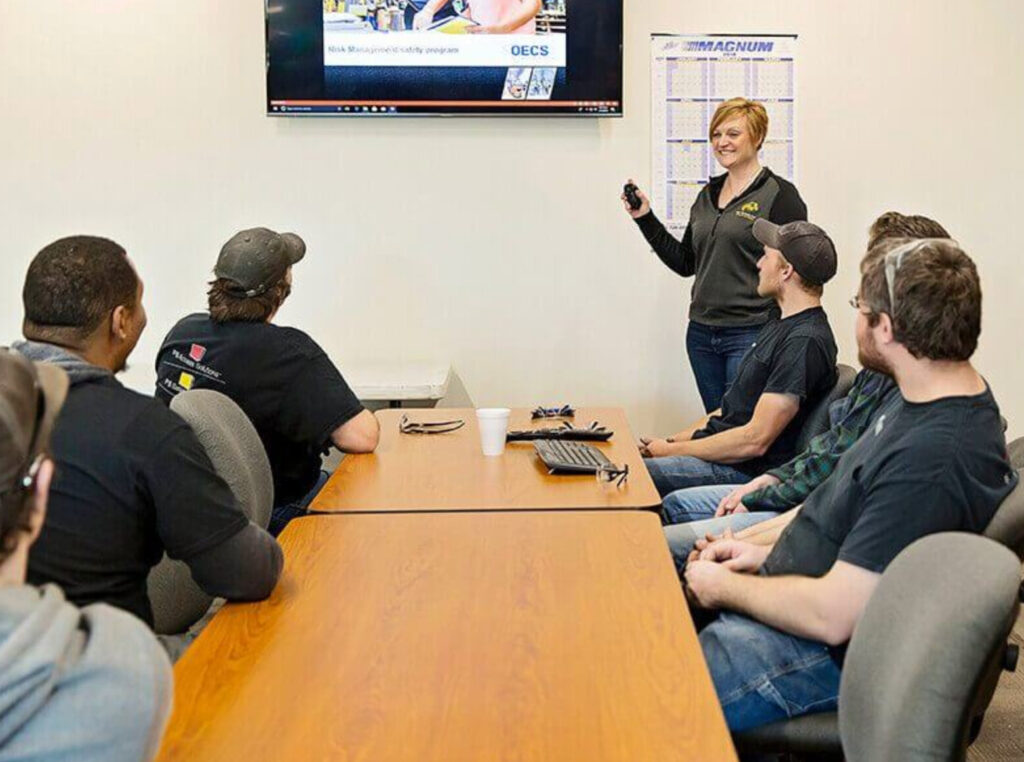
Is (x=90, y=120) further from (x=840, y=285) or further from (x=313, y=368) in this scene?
(x=840, y=285)

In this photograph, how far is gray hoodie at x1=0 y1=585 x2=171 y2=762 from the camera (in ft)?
3.04

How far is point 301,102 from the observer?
443 centimetres

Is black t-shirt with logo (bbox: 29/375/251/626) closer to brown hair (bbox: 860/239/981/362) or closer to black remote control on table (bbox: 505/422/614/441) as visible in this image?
brown hair (bbox: 860/239/981/362)

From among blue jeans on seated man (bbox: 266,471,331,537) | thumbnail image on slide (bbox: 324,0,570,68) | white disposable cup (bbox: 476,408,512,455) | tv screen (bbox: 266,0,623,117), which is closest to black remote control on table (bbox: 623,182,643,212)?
tv screen (bbox: 266,0,623,117)

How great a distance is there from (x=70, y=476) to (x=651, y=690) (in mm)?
910

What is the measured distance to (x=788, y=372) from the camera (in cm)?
299

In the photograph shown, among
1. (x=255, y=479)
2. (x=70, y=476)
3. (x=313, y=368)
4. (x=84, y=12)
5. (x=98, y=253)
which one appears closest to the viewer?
(x=70, y=476)

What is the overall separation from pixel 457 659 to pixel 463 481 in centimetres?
101

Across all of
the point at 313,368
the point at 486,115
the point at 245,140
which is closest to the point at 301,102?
the point at 245,140

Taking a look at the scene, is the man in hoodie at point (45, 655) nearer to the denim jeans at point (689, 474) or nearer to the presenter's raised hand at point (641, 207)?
the denim jeans at point (689, 474)

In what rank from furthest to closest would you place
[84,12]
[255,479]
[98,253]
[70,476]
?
[84,12] → [255,479] → [98,253] → [70,476]

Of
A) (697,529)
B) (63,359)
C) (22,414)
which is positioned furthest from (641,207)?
(22,414)

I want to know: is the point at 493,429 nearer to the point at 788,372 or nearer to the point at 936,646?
the point at 788,372

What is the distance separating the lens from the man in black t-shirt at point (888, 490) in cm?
170
